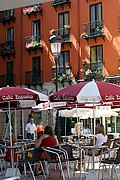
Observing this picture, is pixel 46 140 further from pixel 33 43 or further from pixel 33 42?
pixel 33 42

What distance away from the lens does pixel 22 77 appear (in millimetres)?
33281

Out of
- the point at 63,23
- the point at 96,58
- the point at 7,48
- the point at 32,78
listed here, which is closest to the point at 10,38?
the point at 7,48

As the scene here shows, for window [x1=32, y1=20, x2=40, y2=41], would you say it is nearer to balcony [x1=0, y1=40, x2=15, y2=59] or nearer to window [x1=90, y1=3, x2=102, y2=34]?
balcony [x1=0, y1=40, x2=15, y2=59]

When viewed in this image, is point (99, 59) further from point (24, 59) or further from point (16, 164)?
point (16, 164)

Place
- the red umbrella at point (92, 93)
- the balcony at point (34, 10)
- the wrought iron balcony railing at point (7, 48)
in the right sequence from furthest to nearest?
the wrought iron balcony railing at point (7, 48), the balcony at point (34, 10), the red umbrella at point (92, 93)

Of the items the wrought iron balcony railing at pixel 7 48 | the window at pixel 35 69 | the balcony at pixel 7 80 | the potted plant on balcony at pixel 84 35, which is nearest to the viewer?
the potted plant on balcony at pixel 84 35

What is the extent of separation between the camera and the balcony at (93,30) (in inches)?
1112

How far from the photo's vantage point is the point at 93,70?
92.2 feet

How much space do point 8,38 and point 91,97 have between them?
25923mm

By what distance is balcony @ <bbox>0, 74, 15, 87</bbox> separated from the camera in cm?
3367

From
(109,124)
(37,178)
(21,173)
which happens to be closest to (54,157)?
(37,178)

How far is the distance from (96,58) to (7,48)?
895 centimetres

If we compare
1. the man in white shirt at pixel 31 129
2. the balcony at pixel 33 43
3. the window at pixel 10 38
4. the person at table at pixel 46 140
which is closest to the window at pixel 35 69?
the balcony at pixel 33 43

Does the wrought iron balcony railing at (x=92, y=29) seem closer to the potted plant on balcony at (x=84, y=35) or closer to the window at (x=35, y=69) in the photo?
the potted plant on balcony at (x=84, y=35)
